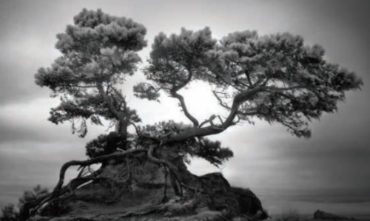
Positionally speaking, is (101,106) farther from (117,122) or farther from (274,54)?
(274,54)

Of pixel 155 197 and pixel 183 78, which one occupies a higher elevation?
pixel 183 78

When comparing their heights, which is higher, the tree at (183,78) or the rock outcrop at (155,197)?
the tree at (183,78)

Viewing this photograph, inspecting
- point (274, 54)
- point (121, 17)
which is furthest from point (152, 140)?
point (274, 54)

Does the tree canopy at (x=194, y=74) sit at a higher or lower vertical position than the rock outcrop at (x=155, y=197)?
higher

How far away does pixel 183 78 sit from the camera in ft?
42.1

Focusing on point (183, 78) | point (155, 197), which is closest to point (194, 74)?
point (183, 78)

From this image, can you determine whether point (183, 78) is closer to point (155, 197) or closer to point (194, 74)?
point (194, 74)

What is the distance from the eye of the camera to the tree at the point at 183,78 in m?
11.1

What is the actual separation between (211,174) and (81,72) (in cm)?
641

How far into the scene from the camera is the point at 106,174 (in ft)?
44.1

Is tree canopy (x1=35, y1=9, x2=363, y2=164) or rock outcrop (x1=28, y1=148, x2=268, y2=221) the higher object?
tree canopy (x1=35, y1=9, x2=363, y2=164)

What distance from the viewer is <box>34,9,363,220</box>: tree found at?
11148 millimetres

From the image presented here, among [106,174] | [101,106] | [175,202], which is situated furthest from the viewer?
[101,106]

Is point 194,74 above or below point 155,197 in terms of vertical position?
above
